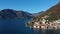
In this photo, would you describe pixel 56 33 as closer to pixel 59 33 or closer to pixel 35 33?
pixel 59 33

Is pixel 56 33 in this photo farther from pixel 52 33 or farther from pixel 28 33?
pixel 28 33

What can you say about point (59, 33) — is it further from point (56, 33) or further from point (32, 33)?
point (32, 33)

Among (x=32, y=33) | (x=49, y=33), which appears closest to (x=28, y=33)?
(x=32, y=33)

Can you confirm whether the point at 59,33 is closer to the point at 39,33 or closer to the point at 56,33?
the point at 56,33

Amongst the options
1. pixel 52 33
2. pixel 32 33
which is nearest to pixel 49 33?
pixel 52 33

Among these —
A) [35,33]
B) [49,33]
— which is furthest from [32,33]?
[49,33]
